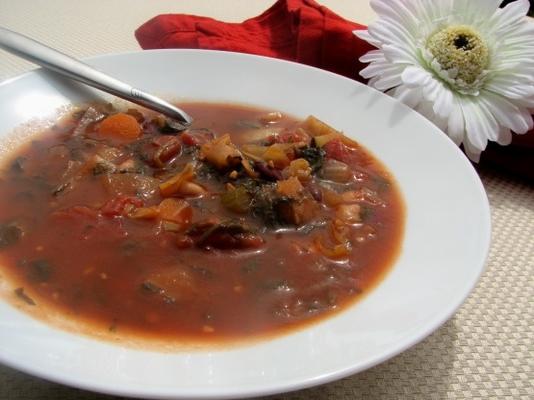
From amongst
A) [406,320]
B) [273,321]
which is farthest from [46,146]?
[406,320]

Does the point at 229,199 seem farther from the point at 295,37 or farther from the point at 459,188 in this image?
the point at 295,37

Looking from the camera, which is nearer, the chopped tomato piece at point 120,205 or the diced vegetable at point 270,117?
the chopped tomato piece at point 120,205

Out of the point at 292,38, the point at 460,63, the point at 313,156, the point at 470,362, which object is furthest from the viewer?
the point at 292,38

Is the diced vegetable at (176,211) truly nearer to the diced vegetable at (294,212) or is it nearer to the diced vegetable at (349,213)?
the diced vegetable at (294,212)

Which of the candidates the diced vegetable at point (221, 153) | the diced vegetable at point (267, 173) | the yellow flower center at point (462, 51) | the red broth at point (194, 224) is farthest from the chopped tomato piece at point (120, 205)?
the yellow flower center at point (462, 51)

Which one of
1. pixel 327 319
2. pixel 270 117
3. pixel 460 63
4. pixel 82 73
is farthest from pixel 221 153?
pixel 460 63

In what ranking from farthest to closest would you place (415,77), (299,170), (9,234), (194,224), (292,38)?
1. (292,38)
2. (415,77)
3. (299,170)
4. (194,224)
5. (9,234)

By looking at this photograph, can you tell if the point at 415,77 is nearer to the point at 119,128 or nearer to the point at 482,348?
the point at 482,348
